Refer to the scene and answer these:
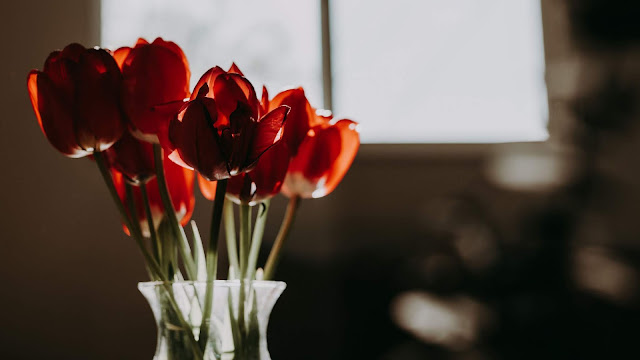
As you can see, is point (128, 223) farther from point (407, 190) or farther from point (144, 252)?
point (407, 190)

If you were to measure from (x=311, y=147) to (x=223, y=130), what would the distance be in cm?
12

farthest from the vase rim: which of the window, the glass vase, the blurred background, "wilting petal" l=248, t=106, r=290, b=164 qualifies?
the window

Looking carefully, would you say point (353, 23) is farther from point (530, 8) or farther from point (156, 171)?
point (156, 171)

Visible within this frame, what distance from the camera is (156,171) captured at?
1.81ft

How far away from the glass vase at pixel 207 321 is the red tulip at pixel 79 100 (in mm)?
129

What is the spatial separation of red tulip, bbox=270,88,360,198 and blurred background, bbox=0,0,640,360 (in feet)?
2.45

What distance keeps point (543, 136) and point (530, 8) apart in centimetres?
33

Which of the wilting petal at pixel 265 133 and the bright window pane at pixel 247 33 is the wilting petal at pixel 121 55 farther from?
the bright window pane at pixel 247 33

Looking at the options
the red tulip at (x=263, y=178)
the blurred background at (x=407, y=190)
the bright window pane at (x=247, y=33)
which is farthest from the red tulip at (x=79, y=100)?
the bright window pane at (x=247, y=33)

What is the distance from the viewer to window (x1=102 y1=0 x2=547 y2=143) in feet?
4.80

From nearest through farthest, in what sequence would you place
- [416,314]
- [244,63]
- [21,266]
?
[21,266] → [416,314] → [244,63]

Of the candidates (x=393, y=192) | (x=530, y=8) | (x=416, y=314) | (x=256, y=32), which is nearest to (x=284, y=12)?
(x=256, y=32)

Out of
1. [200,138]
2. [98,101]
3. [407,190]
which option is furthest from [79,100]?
[407,190]

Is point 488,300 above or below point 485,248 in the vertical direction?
below
